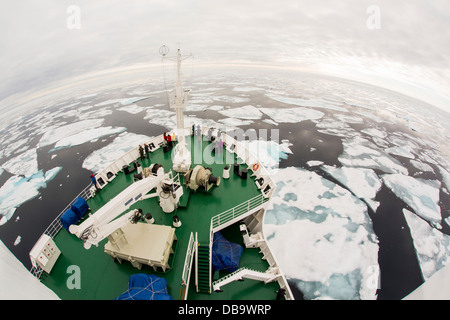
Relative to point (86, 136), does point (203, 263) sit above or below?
below

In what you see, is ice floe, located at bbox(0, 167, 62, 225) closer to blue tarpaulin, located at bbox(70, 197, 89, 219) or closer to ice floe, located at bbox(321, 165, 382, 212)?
blue tarpaulin, located at bbox(70, 197, 89, 219)

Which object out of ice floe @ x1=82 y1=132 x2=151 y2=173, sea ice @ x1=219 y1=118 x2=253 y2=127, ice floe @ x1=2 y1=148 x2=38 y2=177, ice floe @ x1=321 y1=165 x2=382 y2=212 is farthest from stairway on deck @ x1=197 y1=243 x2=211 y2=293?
sea ice @ x1=219 y1=118 x2=253 y2=127

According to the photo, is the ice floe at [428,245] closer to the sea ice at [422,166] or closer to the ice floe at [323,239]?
the ice floe at [323,239]

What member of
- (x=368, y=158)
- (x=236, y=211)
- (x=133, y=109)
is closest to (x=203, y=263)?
(x=236, y=211)

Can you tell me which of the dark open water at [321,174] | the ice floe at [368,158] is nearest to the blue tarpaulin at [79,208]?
the dark open water at [321,174]

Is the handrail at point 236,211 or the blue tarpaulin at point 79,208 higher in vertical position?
the blue tarpaulin at point 79,208

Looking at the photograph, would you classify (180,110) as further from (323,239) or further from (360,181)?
(360,181)
